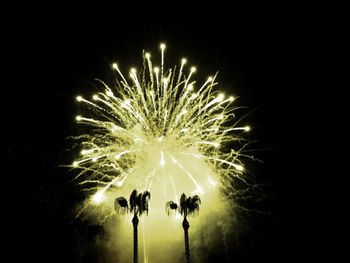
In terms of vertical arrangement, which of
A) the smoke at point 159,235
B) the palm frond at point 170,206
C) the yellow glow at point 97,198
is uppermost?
the yellow glow at point 97,198

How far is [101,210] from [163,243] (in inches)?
216

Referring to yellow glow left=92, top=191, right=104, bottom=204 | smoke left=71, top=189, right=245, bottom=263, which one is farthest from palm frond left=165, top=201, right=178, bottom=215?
yellow glow left=92, top=191, right=104, bottom=204

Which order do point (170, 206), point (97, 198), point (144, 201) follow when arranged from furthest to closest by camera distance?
1. point (97, 198)
2. point (170, 206)
3. point (144, 201)

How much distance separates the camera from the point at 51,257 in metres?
25.1

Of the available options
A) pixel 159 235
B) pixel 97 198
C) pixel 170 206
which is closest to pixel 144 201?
pixel 170 206

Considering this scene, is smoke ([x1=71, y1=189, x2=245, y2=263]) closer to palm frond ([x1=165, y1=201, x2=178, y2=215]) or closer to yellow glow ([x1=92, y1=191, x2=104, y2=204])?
yellow glow ([x1=92, y1=191, x2=104, y2=204])

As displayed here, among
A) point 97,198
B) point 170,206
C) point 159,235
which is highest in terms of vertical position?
point 97,198

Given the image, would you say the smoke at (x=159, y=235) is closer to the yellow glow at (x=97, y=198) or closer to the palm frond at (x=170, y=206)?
the yellow glow at (x=97, y=198)

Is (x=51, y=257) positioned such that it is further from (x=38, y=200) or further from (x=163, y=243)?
(x=163, y=243)

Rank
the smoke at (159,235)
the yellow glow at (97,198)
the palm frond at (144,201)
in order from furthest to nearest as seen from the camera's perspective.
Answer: the yellow glow at (97,198) → the smoke at (159,235) → the palm frond at (144,201)

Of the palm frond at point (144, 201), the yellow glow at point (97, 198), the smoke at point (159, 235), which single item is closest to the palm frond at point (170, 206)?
the smoke at point (159, 235)

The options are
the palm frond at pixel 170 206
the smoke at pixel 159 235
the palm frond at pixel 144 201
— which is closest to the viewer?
the palm frond at pixel 144 201

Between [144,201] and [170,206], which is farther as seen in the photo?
[170,206]

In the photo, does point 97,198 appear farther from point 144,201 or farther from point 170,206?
point 170,206
